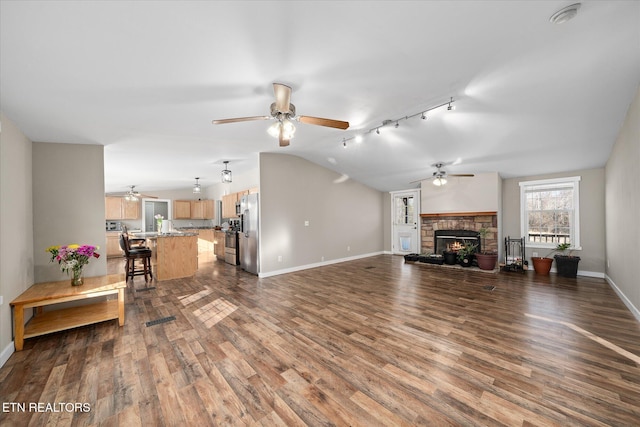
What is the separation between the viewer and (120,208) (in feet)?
29.2

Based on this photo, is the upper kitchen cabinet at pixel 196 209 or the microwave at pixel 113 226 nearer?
the microwave at pixel 113 226

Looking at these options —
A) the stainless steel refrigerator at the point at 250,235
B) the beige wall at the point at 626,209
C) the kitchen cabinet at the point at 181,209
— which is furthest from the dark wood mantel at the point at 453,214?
the kitchen cabinet at the point at 181,209

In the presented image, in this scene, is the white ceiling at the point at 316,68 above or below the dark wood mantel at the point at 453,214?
above

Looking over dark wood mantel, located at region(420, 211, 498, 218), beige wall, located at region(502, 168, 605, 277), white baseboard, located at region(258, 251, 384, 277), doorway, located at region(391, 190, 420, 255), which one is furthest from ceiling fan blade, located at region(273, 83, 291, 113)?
beige wall, located at region(502, 168, 605, 277)

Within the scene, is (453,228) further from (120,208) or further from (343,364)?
(120,208)

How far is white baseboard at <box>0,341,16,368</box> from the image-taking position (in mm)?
2321

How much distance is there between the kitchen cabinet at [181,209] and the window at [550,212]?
10.7 meters

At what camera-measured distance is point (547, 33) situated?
2.08 meters

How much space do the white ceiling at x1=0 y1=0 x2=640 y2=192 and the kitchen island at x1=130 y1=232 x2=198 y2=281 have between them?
6.47ft

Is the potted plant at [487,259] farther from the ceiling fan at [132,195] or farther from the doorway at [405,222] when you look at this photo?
the ceiling fan at [132,195]

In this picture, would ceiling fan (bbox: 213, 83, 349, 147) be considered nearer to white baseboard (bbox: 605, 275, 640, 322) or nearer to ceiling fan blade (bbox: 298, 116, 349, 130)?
ceiling fan blade (bbox: 298, 116, 349, 130)

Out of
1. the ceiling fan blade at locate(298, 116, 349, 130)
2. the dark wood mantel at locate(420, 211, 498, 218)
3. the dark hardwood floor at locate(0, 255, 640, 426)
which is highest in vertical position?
the ceiling fan blade at locate(298, 116, 349, 130)

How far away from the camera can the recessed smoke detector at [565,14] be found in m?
1.80

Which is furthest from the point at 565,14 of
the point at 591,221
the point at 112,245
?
the point at 112,245
